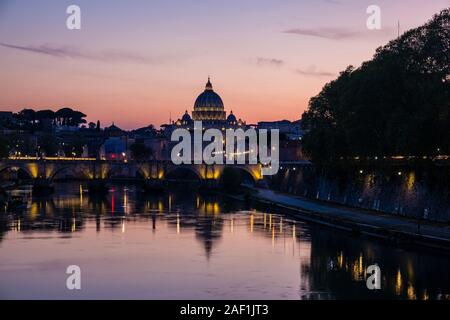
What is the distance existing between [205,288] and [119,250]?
13127 millimetres

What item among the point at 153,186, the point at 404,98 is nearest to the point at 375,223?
the point at 404,98

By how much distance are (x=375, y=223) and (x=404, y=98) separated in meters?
10.9

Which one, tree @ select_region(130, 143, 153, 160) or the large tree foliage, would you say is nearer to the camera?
the large tree foliage

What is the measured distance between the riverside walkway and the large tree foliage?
466cm

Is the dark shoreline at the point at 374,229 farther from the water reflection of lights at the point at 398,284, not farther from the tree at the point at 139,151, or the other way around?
the tree at the point at 139,151

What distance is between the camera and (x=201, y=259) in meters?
47.0

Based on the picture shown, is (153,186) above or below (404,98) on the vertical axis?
below

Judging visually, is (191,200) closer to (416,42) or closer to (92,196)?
(92,196)

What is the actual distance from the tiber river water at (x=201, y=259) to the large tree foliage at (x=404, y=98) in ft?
24.6

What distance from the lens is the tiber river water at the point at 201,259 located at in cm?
3800

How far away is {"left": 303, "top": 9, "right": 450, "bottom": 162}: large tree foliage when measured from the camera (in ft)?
182

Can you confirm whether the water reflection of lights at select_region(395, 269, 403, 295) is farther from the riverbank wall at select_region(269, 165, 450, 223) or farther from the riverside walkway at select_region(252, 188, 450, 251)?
the riverbank wall at select_region(269, 165, 450, 223)

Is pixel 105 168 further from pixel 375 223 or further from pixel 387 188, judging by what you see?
pixel 375 223

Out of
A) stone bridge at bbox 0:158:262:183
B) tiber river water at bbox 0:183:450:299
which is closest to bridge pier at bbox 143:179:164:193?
stone bridge at bbox 0:158:262:183
